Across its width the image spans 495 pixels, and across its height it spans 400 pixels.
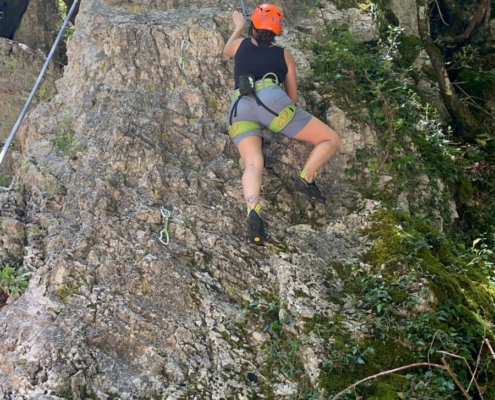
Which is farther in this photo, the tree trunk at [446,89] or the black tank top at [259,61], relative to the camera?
the tree trunk at [446,89]

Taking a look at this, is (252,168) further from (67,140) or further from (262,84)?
(67,140)

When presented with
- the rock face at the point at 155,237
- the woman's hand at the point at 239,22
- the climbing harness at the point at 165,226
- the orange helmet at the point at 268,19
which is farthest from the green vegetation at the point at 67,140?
the orange helmet at the point at 268,19

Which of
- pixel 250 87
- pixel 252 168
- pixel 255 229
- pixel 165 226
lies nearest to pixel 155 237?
pixel 165 226

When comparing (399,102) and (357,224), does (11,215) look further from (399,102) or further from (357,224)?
(399,102)

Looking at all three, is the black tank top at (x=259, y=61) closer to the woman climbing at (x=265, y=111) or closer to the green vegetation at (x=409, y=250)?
the woman climbing at (x=265, y=111)

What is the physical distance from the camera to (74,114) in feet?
21.0

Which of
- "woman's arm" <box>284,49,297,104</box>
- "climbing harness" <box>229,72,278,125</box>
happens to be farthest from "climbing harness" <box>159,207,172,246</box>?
"woman's arm" <box>284,49,297,104</box>

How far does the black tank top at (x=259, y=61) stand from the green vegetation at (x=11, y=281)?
8.74 feet

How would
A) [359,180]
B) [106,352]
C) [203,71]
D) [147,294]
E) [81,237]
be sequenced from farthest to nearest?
[203,71], [359,180], [81,237], [147,294], [106,352]

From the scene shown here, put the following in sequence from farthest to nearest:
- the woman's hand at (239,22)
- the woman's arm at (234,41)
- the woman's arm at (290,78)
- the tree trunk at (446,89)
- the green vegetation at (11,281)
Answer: the tree trunk at (446,89) < the woman's hand at (239,22) < the woman's arm at (234,41) < the woman's arm at (290,78) < the green vegetation at (11,281)

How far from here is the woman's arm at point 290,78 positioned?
5.71m

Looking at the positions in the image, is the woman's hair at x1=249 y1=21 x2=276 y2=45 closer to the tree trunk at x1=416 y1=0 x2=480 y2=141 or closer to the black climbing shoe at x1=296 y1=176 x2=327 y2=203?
the black climbing shoe at x1=296 y1=176 x2=327 y2=203

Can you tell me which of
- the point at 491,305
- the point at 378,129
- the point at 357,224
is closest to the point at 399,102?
the point at 378,129

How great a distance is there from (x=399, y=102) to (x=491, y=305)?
2.74 m
